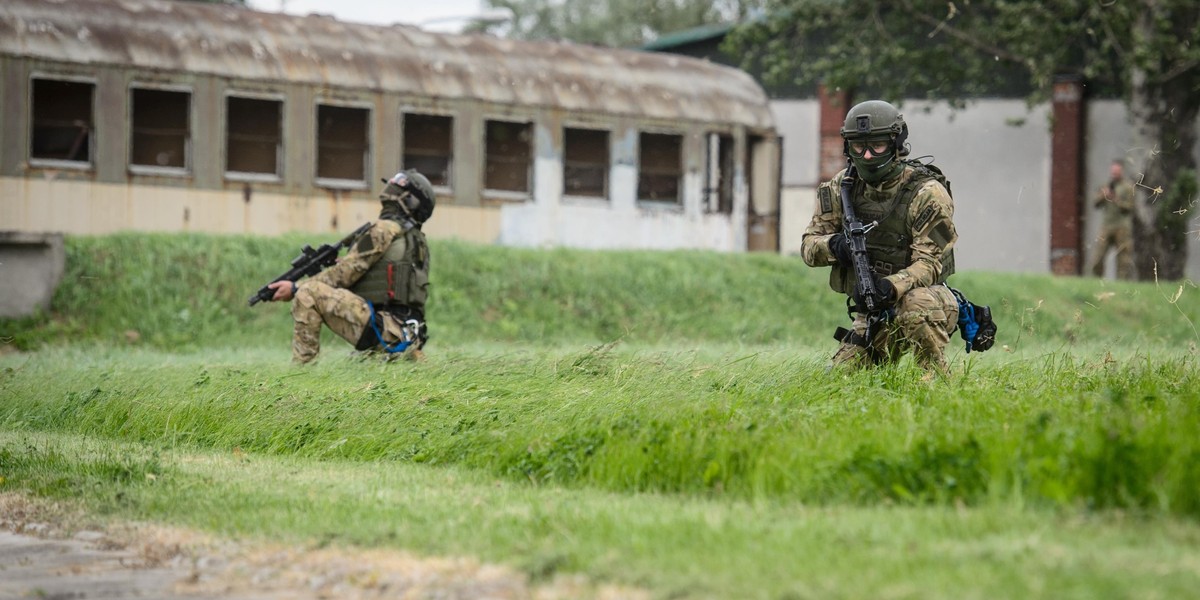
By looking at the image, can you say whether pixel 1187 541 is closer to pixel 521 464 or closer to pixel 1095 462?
pixel 1095 462

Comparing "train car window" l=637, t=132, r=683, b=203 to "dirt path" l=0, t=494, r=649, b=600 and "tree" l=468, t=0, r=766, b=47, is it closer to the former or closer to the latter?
"dirt path" l=0, t=494, r=649, b=600

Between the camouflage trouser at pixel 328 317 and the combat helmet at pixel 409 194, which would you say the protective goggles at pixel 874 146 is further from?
the camouflage trouser at pixel 328 317

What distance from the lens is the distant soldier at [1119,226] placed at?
1045 inches

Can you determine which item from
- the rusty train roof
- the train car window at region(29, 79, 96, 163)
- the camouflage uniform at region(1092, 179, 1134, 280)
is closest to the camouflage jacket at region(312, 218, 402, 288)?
the rusty train roof

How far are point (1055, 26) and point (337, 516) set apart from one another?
23046 millimetres

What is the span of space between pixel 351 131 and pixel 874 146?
15508 millimetres

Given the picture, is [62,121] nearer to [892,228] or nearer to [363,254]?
[363,254]

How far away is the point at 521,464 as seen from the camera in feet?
26.8

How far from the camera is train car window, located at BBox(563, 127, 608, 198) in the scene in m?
25.8

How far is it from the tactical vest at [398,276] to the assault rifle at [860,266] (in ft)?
15.0

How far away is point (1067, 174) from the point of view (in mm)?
31625

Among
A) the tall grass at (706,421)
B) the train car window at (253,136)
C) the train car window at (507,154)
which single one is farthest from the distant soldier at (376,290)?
the train car window at (507,154)

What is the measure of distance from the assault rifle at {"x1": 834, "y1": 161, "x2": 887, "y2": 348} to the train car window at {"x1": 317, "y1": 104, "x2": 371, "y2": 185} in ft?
48.9

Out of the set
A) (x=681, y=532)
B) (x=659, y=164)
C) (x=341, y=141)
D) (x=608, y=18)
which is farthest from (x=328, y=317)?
(x=608, y=18)
